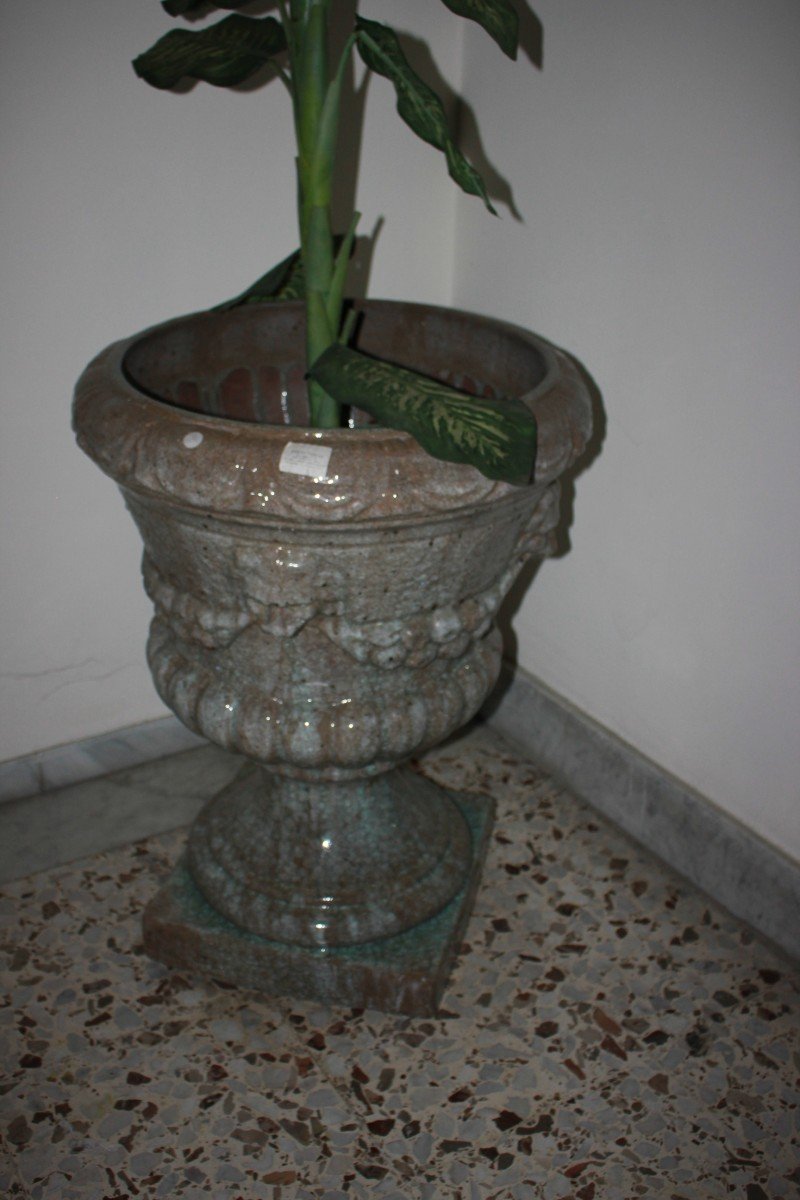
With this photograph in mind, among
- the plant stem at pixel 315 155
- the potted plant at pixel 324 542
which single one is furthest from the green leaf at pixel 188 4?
the plant stem at pixel 315 155

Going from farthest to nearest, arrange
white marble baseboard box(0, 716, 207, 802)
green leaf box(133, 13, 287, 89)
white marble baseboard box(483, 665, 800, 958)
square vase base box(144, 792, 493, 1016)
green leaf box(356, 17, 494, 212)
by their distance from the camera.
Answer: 1. white marble baseboard box(0, 716, 207, 802)
2. white marble baseboard box(483, 665, 800, 958)
3. square vase base box(144, 792, 493, 1016)
4. green leaf box(133, 13, 287, 89)
5. green leaf box(356, 17, 494, 212)

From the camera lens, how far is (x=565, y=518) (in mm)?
1798

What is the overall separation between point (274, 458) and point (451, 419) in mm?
184

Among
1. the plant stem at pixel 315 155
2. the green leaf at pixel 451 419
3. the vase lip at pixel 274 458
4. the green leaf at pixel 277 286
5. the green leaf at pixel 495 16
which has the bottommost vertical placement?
the vase lip at pixel 274 458

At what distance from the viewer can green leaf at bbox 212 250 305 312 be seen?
4.75ft

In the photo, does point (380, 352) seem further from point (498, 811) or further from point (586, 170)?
point (498, 811)

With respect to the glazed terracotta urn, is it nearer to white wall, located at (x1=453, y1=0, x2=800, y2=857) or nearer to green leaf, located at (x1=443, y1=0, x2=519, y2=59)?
white wall, located at (x1=453, y1=0, x2=800, y2=857)

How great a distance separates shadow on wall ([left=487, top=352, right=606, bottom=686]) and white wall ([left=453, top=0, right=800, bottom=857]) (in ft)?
0.06

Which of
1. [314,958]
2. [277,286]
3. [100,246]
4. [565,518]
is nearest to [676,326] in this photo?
[565,518]

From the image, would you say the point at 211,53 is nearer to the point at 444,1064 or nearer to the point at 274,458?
the point at 274,458

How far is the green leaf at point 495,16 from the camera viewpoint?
1.17 metres

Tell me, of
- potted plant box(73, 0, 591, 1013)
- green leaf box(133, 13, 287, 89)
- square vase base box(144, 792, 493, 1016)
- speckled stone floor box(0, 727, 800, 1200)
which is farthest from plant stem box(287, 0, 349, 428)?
speckled stone floor box(0, 727, 800, 1200)

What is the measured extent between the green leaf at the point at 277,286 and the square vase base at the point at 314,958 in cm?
84

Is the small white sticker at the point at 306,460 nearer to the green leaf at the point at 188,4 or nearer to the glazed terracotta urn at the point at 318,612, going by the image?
the glazed terracotta urn at the point at 318,612
